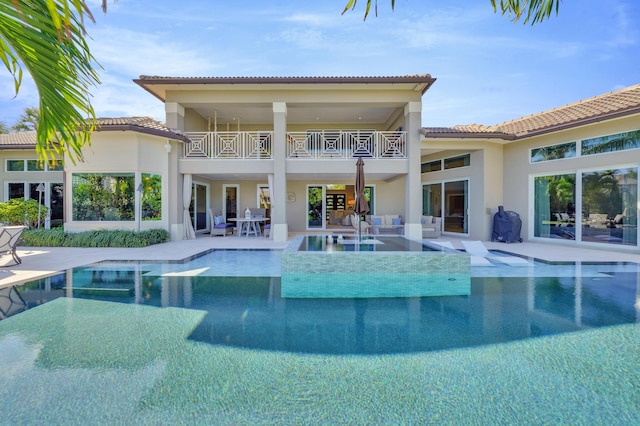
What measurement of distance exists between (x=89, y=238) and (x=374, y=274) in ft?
32.8

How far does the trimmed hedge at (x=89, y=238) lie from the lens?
10352 millimetres

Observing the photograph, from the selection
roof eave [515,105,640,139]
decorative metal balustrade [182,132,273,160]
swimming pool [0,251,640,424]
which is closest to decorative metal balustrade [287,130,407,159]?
decorative metal balustrade [182,132,273,160]

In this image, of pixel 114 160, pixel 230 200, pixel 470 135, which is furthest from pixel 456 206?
pixel 114 160

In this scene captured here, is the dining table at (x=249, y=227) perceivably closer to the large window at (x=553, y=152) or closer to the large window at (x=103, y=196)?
the large window at (x=103, y=196)

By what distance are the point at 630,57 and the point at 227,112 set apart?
20.5 metres

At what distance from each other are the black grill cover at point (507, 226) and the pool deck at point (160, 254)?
401mm

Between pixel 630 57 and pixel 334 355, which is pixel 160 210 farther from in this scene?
pixel 630 57

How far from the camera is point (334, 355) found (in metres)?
3.34

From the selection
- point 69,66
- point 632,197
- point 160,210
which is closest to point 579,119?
point 632,197

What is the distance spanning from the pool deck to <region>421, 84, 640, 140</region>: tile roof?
398cm

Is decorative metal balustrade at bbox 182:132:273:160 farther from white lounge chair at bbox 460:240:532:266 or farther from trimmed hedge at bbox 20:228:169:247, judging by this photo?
white lounge chair at bbox 460:240:532:266

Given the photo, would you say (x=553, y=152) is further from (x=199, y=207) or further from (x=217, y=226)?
(x=199, y=207)

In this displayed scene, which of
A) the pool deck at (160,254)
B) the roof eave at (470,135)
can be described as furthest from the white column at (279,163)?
the roof eave at (470,135)

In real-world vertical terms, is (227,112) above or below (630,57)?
below
